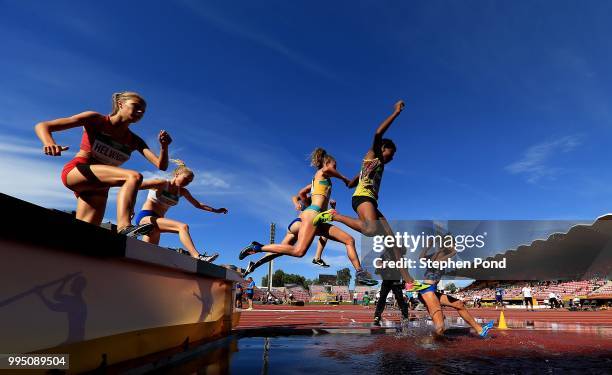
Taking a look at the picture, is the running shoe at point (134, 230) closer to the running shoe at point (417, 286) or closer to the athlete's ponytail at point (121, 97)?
the athlete's ponytail at point (121, 97)

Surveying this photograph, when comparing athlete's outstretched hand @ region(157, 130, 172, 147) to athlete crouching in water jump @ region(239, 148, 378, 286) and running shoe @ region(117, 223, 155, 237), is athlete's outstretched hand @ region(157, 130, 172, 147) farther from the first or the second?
athlete crouching in water jump @ region(239, 148, 378, 286)

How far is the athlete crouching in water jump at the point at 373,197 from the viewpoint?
4938mm

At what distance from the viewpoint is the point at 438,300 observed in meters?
5.15

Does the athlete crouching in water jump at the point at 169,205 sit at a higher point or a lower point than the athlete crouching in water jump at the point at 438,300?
higher

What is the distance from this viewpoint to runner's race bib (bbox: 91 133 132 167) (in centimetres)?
362

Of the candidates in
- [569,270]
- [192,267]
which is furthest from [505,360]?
[569,270]

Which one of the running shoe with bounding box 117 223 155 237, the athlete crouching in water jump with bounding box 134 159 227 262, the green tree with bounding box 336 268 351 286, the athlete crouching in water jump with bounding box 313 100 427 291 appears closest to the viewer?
the running shoe with bounding box 117 223 155 237

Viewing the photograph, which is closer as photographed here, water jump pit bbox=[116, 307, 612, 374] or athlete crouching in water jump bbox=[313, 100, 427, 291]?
water jump pit bbox=[116, 307, 612, 374]

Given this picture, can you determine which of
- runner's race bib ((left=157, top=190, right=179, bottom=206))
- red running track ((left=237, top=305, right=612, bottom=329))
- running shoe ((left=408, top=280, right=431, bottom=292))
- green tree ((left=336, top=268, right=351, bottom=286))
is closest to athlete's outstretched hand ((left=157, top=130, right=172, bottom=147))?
runner's race bib ((left=157, top=190, right=179, bottom=206))

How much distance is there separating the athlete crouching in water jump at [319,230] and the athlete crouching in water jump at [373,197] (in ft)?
0.46

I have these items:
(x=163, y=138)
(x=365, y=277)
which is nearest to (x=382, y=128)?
(x=365, y=277)

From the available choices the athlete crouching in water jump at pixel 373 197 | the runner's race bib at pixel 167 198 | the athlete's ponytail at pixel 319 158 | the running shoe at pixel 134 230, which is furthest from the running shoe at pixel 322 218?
the runner's race bib at pixel 167 198

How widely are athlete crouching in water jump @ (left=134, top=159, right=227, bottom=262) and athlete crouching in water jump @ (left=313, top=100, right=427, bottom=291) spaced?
2054 mm

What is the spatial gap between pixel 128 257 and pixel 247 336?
11.4ft
